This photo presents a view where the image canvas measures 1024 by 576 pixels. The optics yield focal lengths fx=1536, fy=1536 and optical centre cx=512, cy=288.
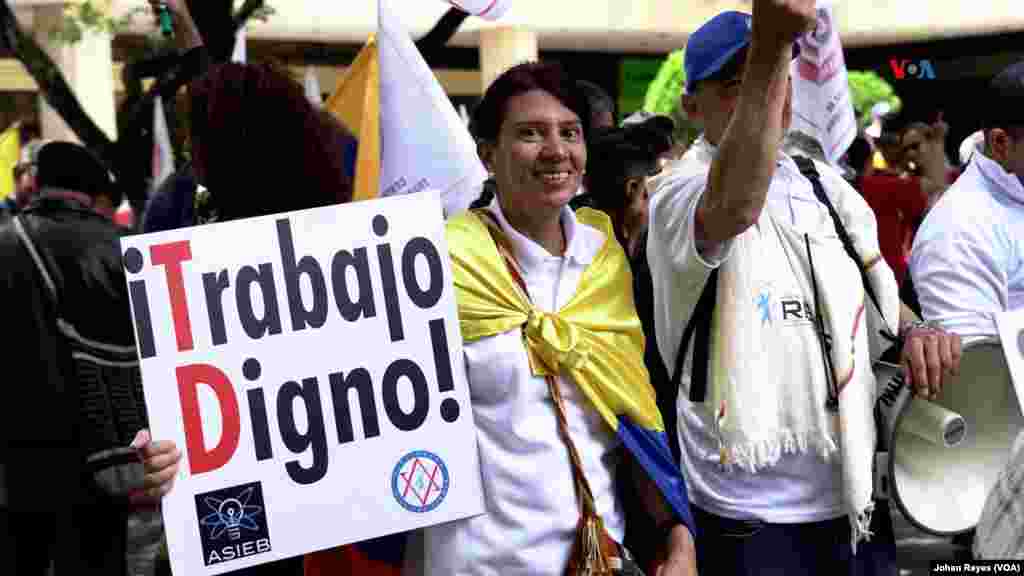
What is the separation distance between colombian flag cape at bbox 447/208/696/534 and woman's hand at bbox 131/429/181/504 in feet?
2.10

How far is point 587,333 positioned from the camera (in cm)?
314

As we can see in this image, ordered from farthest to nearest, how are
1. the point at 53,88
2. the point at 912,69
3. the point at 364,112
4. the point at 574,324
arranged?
the point at 912,69
the point at 53,88
the point at 364,112
the point at 574,324

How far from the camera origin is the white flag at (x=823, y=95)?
4949 millimetres

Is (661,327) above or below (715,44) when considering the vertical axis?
below

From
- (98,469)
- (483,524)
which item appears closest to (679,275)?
(483,524)

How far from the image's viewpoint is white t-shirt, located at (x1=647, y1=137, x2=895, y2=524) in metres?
3.29

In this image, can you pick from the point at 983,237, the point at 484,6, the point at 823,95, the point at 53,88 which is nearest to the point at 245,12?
the point at 53,88

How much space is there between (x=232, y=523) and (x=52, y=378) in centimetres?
268

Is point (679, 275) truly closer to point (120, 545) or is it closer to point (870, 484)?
point (870, 484)

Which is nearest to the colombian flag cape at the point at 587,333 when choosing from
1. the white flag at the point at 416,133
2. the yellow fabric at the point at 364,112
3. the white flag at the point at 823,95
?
the white flag at the point at 416,133

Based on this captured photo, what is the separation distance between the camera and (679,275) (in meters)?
3.27

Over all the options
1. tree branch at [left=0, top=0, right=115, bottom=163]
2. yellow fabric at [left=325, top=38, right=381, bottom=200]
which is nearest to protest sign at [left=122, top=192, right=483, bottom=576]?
yellow fabric at [left=325, top=38, right=381, bottom=200]

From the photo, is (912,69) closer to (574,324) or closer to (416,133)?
(416,133)

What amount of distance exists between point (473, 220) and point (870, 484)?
3.36 ft
